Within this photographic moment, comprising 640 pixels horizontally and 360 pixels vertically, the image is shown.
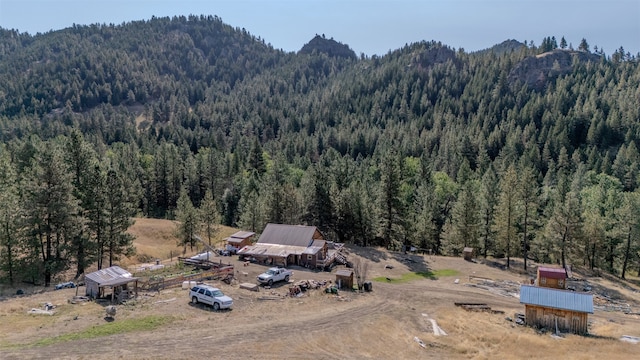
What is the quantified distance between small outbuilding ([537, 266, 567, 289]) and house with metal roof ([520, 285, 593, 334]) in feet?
16.7

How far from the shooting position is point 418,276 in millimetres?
54562

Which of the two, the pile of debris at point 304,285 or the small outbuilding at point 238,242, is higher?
the small outbuilding at point 238,242

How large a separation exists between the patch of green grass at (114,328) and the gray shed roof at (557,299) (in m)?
33.2

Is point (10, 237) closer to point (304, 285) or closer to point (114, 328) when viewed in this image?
point (114, 328)

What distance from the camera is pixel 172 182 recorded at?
113 m

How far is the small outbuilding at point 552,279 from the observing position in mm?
44594

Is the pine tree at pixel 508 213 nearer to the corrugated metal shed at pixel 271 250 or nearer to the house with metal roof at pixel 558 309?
the house with metal roof at pixel 558 309

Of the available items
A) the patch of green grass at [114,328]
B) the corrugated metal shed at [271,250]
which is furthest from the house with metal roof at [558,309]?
the patch of green grass at [114,328]

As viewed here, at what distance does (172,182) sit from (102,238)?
64254 mm

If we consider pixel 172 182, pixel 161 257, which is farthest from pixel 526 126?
pixel 161 257

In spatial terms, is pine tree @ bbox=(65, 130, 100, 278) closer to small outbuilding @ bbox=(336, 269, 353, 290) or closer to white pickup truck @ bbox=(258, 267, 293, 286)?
white pickup truck @ bbox=(258, 267, 293, 286)

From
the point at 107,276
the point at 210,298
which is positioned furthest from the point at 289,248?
the point at 107,276

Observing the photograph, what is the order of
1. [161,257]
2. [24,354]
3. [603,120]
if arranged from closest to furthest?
1. [24,354]
2. [161,257]
3. [603,120]

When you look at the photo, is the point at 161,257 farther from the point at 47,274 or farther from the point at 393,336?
the point at 393,336
